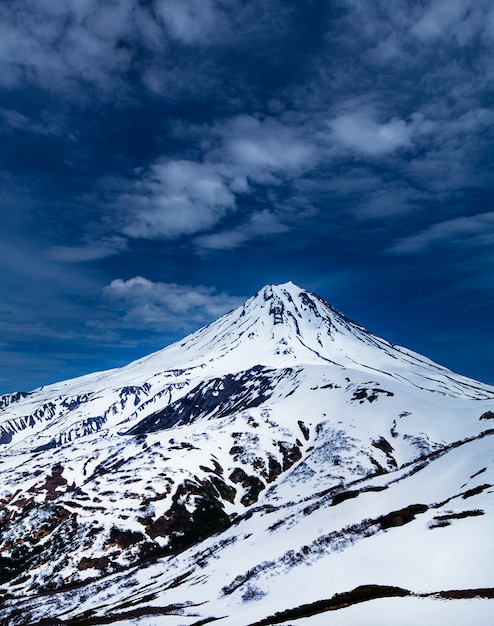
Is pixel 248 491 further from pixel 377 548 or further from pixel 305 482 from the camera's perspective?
pixel 377 548

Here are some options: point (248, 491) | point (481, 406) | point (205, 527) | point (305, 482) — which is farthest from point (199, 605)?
point (481, 406)

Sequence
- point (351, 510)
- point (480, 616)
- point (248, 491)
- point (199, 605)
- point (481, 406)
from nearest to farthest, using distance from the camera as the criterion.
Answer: point (480, 616) < point (199, 605) < point (351, 510) < point (248, 491) < point (481, 406)

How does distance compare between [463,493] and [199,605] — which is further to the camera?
[463,493]

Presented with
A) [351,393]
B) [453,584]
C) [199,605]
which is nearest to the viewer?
[453,584]

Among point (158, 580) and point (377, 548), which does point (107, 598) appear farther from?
point (377, 548)

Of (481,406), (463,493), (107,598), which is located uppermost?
(481,406)

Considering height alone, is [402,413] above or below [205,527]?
above

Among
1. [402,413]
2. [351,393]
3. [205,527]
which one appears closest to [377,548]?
[205,527]
